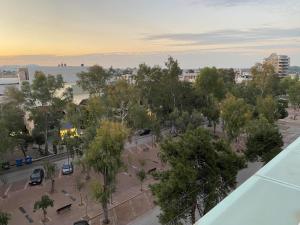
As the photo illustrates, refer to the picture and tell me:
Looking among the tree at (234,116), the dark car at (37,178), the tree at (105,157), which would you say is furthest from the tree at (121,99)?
the tree at (105,157)

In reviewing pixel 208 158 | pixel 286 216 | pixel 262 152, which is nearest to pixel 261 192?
pixel 286 216

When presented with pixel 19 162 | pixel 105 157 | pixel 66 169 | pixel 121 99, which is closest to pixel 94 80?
pixel 121 99

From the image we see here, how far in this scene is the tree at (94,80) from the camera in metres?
27.9

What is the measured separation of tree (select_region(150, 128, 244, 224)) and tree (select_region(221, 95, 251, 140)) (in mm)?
9221

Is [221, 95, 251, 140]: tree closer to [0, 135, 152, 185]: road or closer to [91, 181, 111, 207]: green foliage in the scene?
[91, 181, 111, 207]: green foliage

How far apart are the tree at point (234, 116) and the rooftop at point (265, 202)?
15.8 metres

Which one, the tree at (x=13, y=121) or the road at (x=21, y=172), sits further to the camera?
the tree at (x=13, y=121)

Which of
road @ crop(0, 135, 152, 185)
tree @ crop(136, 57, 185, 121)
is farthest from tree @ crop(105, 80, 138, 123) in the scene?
road @ crop(0, 135, 152, 185)

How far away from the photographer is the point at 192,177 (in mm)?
9398

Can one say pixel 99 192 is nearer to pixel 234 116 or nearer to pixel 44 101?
pixel 234 116

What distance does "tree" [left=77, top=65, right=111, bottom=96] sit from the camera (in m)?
27.9

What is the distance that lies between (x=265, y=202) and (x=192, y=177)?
618cm

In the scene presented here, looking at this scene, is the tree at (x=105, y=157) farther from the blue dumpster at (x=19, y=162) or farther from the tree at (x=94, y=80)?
the tree at (x=94, y=80)

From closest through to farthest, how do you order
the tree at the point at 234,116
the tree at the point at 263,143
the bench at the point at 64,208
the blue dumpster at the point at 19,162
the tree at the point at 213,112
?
the bench at the point at 64,208 → the tree at the point at 263,143 → the tree at the point at 234,116 → the blue dumpster at the point at 19,162 → the tree at the point at 213,112
